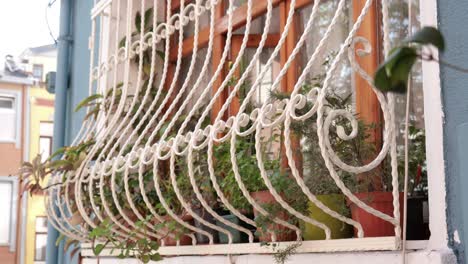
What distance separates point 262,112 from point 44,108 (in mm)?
17445

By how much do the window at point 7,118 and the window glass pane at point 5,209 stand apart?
1.36 m

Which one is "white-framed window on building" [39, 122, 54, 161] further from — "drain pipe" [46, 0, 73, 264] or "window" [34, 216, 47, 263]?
"drain pipe" [46, 0, 73, 264]

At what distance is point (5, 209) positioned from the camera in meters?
17.4

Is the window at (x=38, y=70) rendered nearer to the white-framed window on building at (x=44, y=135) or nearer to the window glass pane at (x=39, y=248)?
the white-framed window on building at (x=44, y=135)

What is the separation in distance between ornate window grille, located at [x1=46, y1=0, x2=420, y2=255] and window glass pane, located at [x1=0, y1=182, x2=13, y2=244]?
44.9 ft

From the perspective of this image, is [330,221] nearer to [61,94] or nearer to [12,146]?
[61,94]

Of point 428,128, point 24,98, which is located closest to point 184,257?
point 428,128

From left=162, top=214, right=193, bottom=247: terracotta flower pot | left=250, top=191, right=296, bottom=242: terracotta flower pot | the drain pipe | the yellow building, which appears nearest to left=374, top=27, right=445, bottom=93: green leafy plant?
left=250, top=191, right=296, bottom=242: terracotta flower pot

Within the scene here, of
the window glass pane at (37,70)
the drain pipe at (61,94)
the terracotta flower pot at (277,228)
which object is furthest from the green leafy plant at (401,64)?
the window glass pane at (37,70)

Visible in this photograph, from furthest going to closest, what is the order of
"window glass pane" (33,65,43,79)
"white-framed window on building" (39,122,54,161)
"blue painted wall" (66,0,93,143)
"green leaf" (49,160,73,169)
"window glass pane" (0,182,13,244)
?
1. "window glass pane" (33,65,43,79)
2. "white-framed window on building" (39,122,54,161)
3. "window glass pane" (0,182,13,244)
4. "blue painted wall" (66,0,93,143)
5. "green leaf" (49,160,73,169)

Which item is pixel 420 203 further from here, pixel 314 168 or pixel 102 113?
pixel 102 113

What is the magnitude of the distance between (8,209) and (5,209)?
0.07 meters

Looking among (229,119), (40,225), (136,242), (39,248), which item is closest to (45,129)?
(40,225)

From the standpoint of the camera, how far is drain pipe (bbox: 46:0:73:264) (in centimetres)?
459
